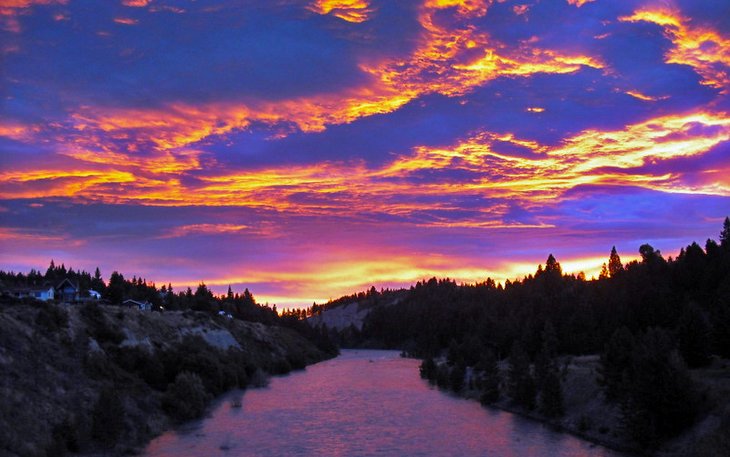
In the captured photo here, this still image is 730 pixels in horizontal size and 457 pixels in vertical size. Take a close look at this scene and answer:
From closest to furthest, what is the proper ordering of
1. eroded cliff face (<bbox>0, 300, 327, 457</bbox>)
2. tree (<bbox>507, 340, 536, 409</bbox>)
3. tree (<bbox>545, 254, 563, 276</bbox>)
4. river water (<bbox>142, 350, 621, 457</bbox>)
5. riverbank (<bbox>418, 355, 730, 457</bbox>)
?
riverbank (<bbox>418, 355, 730, 457</bbox>)
eroded cliff face (<bbox>0, 300, 327, 457</bbox>)
river water (<bbox>142, 350, 621, 457</bbox>)
tree (<bbox>507, 340, 536, 409</bbox>)
tree (<bbox>545, 254, 563, 276</bbox>)

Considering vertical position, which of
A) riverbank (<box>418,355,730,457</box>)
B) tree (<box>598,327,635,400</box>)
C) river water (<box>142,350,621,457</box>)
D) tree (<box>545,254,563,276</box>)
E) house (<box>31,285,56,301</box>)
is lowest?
river water (<box>142,350,621,457</box>)

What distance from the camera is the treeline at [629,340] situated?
47.5 meters

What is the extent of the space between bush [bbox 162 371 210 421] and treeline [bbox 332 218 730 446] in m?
38.5

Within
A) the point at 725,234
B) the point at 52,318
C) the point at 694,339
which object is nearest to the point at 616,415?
the point at 694,339

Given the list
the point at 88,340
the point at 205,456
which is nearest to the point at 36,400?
the point at 205,456

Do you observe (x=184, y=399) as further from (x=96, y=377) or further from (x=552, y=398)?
(x=552, y=398)

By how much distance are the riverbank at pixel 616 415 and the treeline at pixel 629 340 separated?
3.71ft

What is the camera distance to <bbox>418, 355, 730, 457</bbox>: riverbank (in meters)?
42.4

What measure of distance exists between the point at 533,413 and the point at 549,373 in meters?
5.45

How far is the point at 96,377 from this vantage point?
60.2 metres

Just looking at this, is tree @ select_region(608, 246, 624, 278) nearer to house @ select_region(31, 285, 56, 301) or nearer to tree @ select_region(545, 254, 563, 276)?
tree @ select_region(545, 254, 563, 276)

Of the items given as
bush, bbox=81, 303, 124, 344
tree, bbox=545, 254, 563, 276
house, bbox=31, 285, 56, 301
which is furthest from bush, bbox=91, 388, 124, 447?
tree, bbox=545, 254, 563, 276

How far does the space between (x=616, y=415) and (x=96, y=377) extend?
51.7 meters

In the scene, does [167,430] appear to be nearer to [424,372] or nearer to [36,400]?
[36,400]
